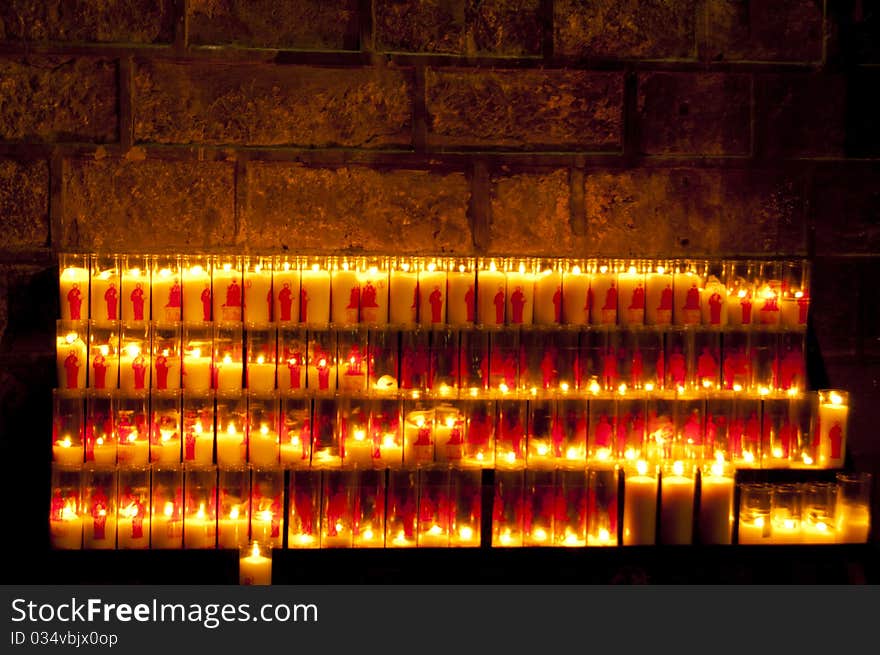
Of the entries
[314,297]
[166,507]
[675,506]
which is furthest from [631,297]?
[166,507]

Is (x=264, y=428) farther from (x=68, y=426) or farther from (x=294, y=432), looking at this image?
(x=68, y=426)

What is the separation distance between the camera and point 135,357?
3.01 metres

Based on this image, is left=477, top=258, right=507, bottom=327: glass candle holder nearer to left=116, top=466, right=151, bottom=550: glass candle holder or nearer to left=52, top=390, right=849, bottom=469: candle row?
left=52, top=390, right=849, bottom=469: candle row

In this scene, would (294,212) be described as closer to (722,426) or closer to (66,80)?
(66,80)

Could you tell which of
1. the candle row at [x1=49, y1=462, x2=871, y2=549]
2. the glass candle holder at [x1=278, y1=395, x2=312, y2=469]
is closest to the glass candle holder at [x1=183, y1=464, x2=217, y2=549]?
the candle row at [x1=49, y1=462, x2=871, y2=549]

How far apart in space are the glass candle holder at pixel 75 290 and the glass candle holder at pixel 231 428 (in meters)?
0.52

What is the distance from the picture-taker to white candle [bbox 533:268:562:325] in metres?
3.16

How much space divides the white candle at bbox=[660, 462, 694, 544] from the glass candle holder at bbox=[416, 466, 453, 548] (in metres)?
0.68

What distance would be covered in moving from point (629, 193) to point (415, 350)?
110 centimetres

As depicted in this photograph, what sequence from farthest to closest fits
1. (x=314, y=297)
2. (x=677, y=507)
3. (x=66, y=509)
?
(x=314, y=297), (x=677, y=507), (x=66, y=509)

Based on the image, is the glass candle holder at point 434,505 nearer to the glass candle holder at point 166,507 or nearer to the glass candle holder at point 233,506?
the glass candle holder at point 233,506

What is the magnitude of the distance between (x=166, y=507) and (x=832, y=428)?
2179mm

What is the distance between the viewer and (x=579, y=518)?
2.98 m
